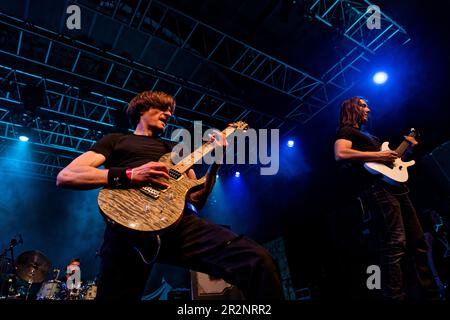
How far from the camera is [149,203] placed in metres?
1.84

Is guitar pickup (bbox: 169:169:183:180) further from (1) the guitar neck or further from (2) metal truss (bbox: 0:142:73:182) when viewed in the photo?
(2) metal truss (bbox: 0:142:73:182)

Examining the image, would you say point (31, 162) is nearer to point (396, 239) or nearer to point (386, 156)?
point (386, 156)

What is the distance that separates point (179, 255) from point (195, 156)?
2.97 feet

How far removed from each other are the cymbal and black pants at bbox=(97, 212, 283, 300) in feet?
23.5

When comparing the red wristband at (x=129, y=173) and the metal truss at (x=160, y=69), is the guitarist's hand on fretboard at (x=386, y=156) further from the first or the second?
the metal truss at (x=160, y=69)

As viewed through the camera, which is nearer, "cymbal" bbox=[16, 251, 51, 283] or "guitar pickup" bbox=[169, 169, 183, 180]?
"guitar pickup" bbox=[169, 169, 183, 180]

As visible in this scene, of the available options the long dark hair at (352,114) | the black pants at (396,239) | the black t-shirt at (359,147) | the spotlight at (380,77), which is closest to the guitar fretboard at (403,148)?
the black t-shirt at (359,147)

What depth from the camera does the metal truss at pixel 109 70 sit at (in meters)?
7.17

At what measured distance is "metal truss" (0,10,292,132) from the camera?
717 cm

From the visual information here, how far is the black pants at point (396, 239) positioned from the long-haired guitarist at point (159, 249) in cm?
173

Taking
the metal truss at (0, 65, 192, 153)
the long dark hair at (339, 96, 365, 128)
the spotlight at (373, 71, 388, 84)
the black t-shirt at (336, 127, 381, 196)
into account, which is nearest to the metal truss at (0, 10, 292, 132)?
the metal truss at (0, 65, 192, 153)

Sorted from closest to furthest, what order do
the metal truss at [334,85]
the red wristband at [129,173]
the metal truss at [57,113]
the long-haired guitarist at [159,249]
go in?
1. the long-haired guitarist at [159,249]
2. the red wristband at [129,173]
3. the metal truss at [334,85]
4. the metal truss at [57,113]
